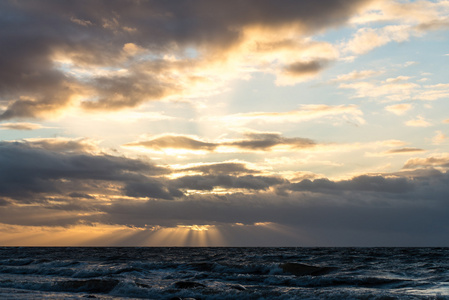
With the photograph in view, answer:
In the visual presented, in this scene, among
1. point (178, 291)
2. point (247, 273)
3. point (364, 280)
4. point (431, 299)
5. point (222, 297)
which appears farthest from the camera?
point (247, 273)

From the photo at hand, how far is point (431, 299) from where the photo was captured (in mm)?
22922

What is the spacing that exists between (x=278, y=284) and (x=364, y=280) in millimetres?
6743

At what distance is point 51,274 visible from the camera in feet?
152

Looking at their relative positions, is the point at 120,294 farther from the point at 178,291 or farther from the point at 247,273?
the point at 247,273

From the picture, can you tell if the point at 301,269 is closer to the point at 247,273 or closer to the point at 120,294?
the point at 247,273

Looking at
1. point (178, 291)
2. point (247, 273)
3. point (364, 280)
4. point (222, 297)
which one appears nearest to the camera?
point (222, 297)

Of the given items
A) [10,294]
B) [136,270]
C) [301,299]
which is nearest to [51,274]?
[136,270]

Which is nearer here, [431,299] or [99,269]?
[431,299]

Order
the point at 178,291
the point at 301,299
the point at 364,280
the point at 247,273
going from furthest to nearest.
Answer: the point at 247,273 → the point at 364,280 → the point at 178,291 → the point at 301,299

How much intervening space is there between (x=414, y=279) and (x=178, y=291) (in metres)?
19.1

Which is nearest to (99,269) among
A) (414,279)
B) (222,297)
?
(222,297)

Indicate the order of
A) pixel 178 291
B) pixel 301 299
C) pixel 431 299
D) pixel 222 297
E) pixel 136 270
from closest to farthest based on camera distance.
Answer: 1. pixel 431 299
2. pixel 301 299
3. pixel 222 297
4. pixel 178 291
5. pixel 136 270

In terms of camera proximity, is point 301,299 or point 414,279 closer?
point 301,299

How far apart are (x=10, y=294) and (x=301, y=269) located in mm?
27366
